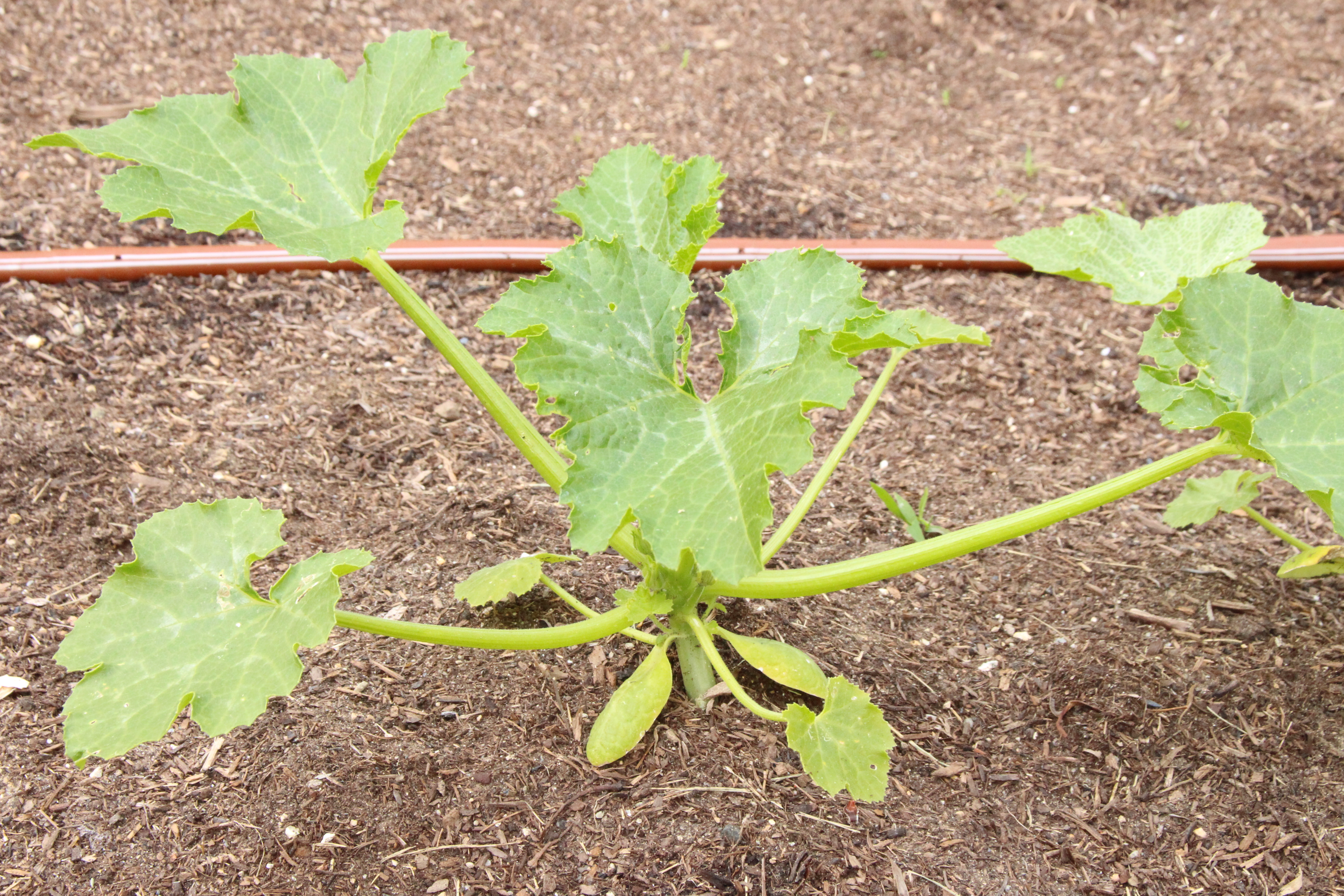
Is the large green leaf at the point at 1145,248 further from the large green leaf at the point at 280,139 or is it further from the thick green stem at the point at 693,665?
the large green leaf at the point at 280,139

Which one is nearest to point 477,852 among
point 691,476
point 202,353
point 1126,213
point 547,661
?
point 547,661

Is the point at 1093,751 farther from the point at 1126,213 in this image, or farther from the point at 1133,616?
the point at 1126,213

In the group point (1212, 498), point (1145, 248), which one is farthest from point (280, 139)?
point (1212, 498)

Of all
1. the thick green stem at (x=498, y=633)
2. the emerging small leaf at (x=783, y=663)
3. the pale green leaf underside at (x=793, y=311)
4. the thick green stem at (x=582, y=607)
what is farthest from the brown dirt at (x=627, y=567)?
the pale green leaf underside at (x=793, y=311)

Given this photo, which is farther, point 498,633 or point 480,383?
point 480,383

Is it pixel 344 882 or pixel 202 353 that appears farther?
pixel 202 353

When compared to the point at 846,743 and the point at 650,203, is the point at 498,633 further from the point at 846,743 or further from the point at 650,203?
the point at 650,203
